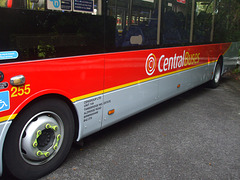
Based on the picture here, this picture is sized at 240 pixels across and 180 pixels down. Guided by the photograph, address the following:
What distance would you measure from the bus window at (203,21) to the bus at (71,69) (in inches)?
42.5

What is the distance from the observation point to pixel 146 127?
4.63 m

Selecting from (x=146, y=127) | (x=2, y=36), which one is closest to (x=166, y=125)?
(x=146, y=127)

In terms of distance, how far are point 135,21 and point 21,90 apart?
84.3 inches

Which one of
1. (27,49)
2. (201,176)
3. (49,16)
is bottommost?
(201,176)

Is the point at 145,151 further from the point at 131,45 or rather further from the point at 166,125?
the point at 131,45

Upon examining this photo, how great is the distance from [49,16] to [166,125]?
2.97 meters

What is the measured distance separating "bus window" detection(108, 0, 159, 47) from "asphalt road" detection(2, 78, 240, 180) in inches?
57.7

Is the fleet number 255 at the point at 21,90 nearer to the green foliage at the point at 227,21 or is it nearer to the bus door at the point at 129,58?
the bus door at the point at 129,58

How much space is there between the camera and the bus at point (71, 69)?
240 centimetres

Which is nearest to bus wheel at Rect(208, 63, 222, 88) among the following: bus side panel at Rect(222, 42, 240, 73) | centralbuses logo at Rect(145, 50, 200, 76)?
bus side panel at Rect(222, 42, 240, 73)

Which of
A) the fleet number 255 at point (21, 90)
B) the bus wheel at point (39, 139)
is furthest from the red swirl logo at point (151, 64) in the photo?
the fleet number 255 at point (21, 90)

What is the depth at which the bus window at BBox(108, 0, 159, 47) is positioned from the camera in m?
3.57

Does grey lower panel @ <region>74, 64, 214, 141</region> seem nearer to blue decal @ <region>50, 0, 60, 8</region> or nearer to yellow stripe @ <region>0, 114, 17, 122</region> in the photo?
yellow stripe @ <region>0, 114, 17, 122</region>

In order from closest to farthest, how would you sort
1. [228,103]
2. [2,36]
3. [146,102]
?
[2,36] < [146,102] < [228,103]
